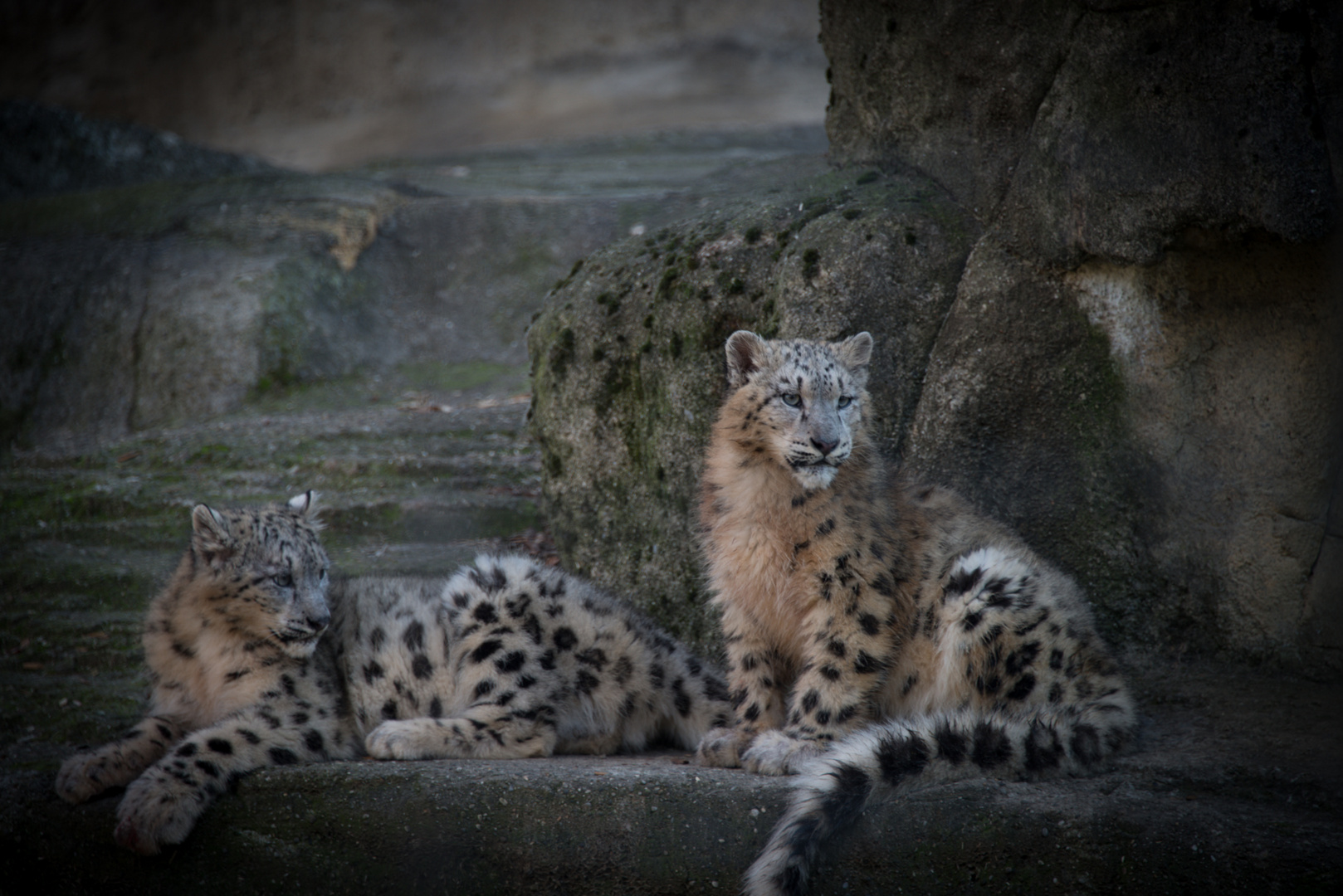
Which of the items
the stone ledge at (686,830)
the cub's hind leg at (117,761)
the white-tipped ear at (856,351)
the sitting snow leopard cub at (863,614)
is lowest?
the stone ledge at (686,830)

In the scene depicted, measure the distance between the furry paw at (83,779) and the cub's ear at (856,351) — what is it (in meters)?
3.19

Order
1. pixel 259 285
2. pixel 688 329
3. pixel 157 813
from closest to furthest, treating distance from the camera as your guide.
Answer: pixel 157 813 < pixel 688 329 < pixel 259 285

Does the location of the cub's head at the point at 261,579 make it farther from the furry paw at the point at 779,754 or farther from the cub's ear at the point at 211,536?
the furry paw at the point at 779,754

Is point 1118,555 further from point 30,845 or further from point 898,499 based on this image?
point 30,845

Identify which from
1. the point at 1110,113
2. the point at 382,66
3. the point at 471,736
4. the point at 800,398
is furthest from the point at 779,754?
the point at 382,66

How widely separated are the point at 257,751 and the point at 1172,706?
A: 11.8 ft

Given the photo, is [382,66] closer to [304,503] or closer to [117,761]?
[304,503]

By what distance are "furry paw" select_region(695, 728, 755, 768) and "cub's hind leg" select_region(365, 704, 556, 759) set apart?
63 centimetres

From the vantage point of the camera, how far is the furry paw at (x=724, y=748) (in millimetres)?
4156

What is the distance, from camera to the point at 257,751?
13.4 feet

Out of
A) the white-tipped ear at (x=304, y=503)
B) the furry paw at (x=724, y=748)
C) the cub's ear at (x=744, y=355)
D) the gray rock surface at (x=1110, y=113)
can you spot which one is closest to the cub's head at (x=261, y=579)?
the white-tipped ear at (x=304, y=503)

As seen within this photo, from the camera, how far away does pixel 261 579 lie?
441 centimetres

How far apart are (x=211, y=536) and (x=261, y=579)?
26cm

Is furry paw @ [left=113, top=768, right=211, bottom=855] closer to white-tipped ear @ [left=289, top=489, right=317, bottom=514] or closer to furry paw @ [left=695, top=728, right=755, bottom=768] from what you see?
white-tipped ear @ [left=289, top=489, right=317, bottom=514]
